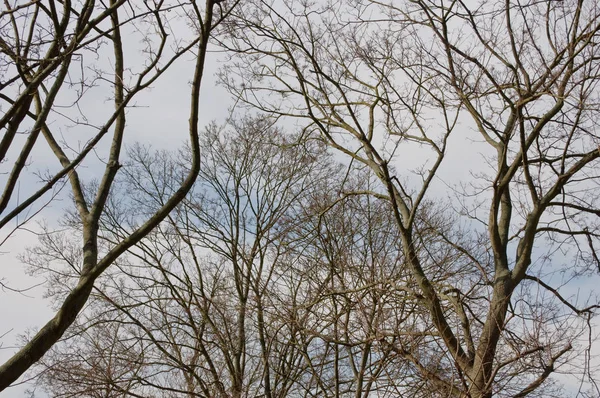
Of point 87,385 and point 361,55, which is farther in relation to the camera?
point 87,385

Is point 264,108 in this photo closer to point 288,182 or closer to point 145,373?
point 288,182

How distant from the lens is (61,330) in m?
3.89

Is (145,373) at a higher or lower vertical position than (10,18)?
higher

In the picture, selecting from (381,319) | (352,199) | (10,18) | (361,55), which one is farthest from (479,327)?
(10,18)

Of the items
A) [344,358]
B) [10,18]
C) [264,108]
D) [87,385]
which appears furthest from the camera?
[87,385]

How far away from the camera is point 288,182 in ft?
47.3

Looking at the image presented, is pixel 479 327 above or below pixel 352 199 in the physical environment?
Result: below

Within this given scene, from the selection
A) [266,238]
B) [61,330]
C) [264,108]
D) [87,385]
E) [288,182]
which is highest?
[288,182]

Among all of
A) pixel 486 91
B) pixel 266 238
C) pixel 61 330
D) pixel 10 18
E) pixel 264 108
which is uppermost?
pixel 266 238

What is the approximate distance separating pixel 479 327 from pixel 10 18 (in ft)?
18.3

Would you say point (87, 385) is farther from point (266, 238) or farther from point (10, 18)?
point (10, 18)

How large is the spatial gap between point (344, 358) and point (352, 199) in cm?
274

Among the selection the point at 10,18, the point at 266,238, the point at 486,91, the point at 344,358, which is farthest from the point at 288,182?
the point at 10,18

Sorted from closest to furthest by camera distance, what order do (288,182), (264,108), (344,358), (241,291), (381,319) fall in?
(381,319)
(264,108)
(344,358)
(241,291)
(288,182)
